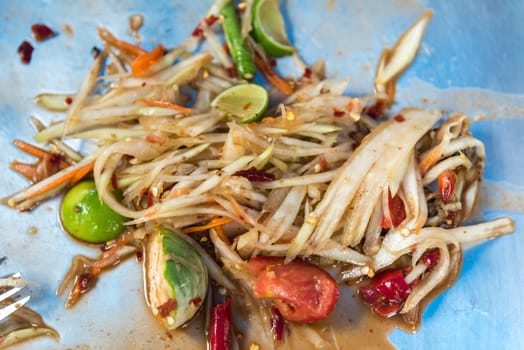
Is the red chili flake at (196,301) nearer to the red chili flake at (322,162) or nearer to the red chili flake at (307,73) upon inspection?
the red chili flake at (322,162)

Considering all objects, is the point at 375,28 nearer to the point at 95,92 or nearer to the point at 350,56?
the point at 350,56

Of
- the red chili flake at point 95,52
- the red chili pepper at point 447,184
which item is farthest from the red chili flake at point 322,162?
the red chili flake at point 95,52

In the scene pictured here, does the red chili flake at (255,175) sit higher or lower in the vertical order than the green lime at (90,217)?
higher

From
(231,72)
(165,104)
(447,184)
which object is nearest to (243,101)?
(231,72)

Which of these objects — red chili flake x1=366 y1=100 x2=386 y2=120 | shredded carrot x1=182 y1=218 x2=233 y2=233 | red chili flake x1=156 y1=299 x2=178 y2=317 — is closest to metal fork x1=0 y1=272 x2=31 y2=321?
red chili flake x1=156 y1=299 x2=178 y2=317

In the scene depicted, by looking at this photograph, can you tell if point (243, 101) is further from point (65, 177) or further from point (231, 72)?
point (65, 177)

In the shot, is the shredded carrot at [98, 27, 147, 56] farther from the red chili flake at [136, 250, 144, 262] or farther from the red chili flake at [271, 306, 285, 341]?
the red chili flake at [271, 306, 285, 341]
